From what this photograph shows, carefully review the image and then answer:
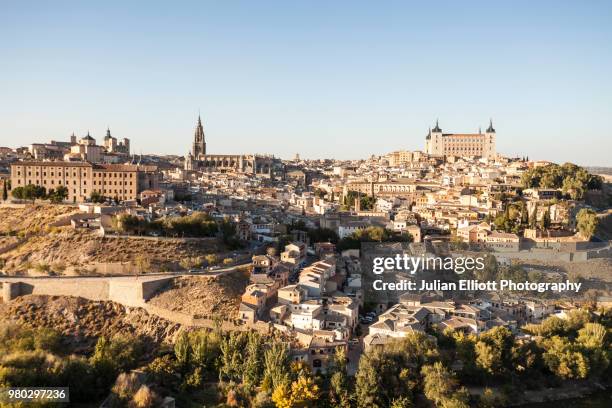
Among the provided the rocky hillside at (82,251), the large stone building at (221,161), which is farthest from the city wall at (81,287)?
the large stone building at (221,161)

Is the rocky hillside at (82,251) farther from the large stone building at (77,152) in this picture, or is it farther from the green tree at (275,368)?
the large stone building at (77,152)

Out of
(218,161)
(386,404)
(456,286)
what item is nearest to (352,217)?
A: (456,286)

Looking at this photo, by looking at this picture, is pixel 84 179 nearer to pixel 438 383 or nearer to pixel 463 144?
pixel 438 383

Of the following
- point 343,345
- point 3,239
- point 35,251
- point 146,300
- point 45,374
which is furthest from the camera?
point 3,239

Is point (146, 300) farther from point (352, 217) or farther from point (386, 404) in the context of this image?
point (352, 217)

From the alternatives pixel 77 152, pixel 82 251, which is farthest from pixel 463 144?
pixel 82 251

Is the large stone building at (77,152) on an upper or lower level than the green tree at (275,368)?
upper

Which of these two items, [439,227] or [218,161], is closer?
[439,227]
